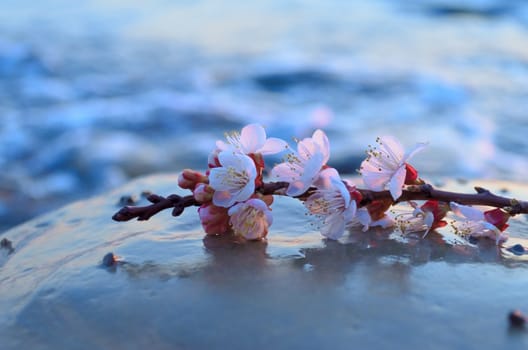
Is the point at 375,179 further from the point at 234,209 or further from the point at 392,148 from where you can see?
the point at 234,209

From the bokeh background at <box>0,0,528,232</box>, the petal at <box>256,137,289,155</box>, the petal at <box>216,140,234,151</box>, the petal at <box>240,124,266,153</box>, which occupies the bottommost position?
the bokeh background at <box>0,0,528,232</box>

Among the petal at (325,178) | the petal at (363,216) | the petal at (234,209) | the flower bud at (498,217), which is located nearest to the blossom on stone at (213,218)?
the petal at (234,209)

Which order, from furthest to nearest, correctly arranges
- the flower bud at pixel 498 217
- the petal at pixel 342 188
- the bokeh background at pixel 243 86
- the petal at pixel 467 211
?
the bokeh background at pixel 243 86 → the flower bud at pixel 498 217 → the petal at pixel 467 211 → the petal at pixel 342 188

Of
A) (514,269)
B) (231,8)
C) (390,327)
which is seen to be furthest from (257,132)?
(231,8)

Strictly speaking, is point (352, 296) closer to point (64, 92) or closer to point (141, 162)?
point (141, 162)

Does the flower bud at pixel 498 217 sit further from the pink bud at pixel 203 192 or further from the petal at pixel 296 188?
the pink bud at pixel 203 192

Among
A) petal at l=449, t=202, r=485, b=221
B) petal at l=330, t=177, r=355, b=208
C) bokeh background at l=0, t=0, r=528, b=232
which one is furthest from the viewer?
bokeh background at l=0, t=0, r=528, b=232

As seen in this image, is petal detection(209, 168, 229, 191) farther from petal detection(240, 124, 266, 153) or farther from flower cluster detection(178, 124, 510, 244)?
petal detection(240, 124, 266, 153)

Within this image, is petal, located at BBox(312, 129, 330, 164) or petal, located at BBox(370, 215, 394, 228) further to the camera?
petal, located at BBox(370, 215, 394, 228)

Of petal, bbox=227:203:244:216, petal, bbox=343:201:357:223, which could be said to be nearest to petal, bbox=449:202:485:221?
petal, bbox=343:201:357:223
